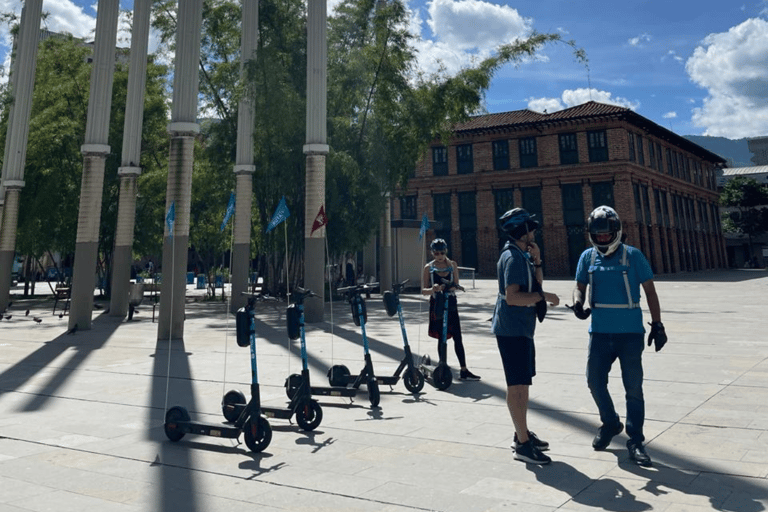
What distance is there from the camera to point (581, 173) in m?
42.6

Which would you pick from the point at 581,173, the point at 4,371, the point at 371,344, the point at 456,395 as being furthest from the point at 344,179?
the point at 581,173

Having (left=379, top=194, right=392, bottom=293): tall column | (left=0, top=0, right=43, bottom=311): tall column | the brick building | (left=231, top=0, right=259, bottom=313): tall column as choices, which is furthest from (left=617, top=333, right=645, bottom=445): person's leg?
the brick building

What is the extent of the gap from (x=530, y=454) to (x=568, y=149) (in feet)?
139

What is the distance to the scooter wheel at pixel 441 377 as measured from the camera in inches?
276

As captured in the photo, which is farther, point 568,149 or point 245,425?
point 568,149

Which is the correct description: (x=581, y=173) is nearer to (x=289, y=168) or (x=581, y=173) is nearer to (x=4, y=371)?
(x=289, y=168)

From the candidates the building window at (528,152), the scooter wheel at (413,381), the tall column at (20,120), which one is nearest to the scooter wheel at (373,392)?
the scooter wheel at (413,381)

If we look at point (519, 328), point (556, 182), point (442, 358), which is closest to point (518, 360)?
point (519, 328)

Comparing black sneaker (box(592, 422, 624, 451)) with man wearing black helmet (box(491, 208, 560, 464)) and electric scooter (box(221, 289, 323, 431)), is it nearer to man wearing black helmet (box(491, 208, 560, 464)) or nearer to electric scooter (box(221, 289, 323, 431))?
man wearing black helmet (box(491, 208, 560, 464))

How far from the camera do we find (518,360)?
4371 mm

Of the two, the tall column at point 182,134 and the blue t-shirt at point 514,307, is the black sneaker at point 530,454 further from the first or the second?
the tall column at point 182,134

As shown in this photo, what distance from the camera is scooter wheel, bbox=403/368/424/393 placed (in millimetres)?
6793

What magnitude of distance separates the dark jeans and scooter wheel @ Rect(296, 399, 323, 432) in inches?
98.3

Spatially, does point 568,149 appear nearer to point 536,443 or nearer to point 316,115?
point 316,115
